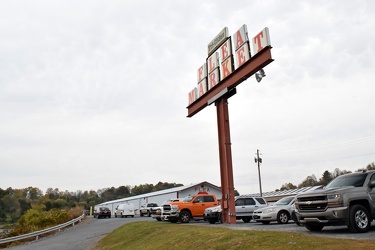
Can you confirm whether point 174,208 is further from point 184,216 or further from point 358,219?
point 358,219

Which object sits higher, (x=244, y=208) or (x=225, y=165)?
(x=225, y=165)

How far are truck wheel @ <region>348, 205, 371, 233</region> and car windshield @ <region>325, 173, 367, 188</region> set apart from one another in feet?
3.21

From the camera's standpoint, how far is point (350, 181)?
12352 millimetres

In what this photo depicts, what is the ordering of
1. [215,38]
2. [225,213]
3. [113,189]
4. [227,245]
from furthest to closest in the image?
1. [113,189]
2. [215,38]
3. [225,213]
4. [227,245]

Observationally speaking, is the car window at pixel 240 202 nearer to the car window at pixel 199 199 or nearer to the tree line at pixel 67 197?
the car window at pixel 199 199

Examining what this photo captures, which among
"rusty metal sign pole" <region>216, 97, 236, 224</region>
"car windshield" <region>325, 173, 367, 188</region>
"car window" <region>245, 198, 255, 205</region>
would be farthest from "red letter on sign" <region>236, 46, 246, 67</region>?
"car window" <region>245, 198, 255, 205</region>

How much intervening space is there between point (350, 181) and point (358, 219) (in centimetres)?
153

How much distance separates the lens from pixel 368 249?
7.59 meters

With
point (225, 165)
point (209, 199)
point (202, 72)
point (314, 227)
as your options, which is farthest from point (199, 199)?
point (314, 227)

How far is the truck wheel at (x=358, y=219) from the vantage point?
1105 cm

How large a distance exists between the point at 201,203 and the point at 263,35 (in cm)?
1204

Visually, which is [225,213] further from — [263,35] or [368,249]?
[368,249]

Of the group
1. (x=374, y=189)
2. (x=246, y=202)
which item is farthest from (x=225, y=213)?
(x=374, y=189)

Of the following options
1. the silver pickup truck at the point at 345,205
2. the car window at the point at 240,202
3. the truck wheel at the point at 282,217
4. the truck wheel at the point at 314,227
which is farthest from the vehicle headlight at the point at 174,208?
the silver pickup truck at the point at 345,205
